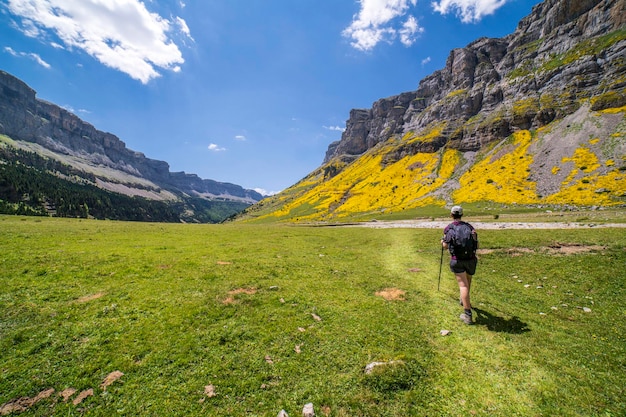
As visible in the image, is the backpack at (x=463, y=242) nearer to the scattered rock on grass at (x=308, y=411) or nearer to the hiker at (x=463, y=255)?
the hiker at (x=463, y=255)

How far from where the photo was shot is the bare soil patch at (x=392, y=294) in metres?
12.8

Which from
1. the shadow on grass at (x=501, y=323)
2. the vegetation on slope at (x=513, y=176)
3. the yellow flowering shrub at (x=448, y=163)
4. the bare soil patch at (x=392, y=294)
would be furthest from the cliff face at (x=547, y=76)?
the bare soil patch at (x=392, y=294)

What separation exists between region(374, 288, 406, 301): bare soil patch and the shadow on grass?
3302mm

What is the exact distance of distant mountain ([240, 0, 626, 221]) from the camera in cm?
7562

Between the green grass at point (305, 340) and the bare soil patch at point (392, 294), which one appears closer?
the green grass at point (305, 340)

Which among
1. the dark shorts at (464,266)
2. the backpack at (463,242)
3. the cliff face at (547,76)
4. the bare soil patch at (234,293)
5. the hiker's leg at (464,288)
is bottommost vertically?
the bare soil patch at (234,293)

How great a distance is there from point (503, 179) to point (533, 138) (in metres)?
37.2

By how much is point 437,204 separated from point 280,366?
98547 millimetres

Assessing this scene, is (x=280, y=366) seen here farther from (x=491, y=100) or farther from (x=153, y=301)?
(x=491, y=100)

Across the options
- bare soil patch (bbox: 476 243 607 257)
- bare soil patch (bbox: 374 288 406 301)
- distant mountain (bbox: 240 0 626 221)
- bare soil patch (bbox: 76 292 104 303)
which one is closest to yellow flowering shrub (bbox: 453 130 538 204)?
distant mountain (bbox: 240 0 626 221)

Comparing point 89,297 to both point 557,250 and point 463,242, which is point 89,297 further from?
point 557,250

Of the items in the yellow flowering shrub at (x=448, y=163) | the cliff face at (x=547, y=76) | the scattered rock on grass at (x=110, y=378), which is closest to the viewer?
the scattered rock on grass at (x=110, y=378)

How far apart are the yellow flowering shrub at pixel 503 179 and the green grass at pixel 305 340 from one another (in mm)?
75135

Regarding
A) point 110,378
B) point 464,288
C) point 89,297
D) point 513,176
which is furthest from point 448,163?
point 110,378
